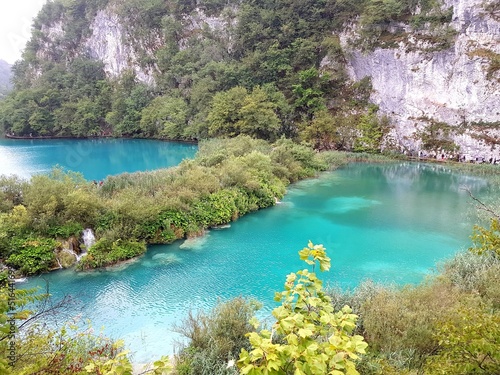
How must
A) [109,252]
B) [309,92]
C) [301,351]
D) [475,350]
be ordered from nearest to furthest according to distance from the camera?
[301,351]
[475,350]
[109,252]
[309,92]

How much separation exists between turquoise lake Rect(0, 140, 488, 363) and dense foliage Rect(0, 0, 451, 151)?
59.5 feet

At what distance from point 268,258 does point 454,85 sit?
32.5 metres

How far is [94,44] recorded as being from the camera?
224ft

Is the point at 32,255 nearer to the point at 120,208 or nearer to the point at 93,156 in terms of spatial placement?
the point at 120,208

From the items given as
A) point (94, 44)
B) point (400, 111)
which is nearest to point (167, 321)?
point (400, 111)

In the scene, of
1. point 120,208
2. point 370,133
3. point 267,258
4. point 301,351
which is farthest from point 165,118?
point 301,351

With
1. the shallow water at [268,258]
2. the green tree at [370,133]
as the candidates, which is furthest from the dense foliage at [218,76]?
the shallow water at [268,258]

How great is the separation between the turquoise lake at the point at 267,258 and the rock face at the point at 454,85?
13.0m

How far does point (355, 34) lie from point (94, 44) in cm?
5071

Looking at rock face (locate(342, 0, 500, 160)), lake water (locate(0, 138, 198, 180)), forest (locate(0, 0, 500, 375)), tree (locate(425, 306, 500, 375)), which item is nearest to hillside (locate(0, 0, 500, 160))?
rock face (locate(342, 0, 500, 160))

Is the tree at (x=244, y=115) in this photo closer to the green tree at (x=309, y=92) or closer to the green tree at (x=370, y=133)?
the green tree at (x=309, y=92)

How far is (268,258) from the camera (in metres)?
14.7

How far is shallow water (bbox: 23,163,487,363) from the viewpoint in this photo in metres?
11.0

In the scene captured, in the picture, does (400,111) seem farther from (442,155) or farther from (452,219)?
(452,219)
